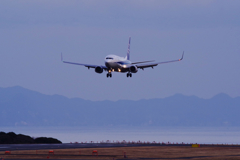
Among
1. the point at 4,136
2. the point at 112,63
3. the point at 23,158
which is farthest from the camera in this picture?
the point at 4,136

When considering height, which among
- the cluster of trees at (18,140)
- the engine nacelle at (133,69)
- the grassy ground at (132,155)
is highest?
the engine nacelle at (133,69)

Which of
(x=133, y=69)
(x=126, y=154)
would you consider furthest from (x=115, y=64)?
(x=126, y=154)

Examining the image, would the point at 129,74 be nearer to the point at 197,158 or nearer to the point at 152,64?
the point at 152,64

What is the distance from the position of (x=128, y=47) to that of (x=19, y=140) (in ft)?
153

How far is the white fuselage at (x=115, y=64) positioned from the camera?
87250 mm

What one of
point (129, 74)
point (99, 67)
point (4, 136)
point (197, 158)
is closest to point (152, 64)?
point (129, 74)

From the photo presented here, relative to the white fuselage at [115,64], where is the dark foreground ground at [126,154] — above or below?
below

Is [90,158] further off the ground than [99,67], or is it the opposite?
[99,67]

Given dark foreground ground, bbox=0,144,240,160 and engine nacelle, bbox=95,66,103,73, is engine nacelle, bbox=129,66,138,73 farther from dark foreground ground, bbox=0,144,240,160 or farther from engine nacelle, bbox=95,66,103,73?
dark foreground ground, bbox=0,144,240,160

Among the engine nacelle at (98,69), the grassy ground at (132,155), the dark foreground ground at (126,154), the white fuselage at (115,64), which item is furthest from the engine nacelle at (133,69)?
the grassy ground at (132,155)

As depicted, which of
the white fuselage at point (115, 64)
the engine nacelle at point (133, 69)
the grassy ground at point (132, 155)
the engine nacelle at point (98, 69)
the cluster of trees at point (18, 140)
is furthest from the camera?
the cluster of trees at point (18, 140)

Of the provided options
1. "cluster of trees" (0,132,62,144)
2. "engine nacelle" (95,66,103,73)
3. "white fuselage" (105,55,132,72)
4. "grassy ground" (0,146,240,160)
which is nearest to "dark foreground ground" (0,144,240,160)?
"grassy ground" (0,146,240,160)

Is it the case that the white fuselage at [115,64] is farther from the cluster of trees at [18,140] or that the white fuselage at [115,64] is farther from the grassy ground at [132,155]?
the cluster of trees at [18,140]

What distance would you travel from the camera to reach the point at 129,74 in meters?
92.6
